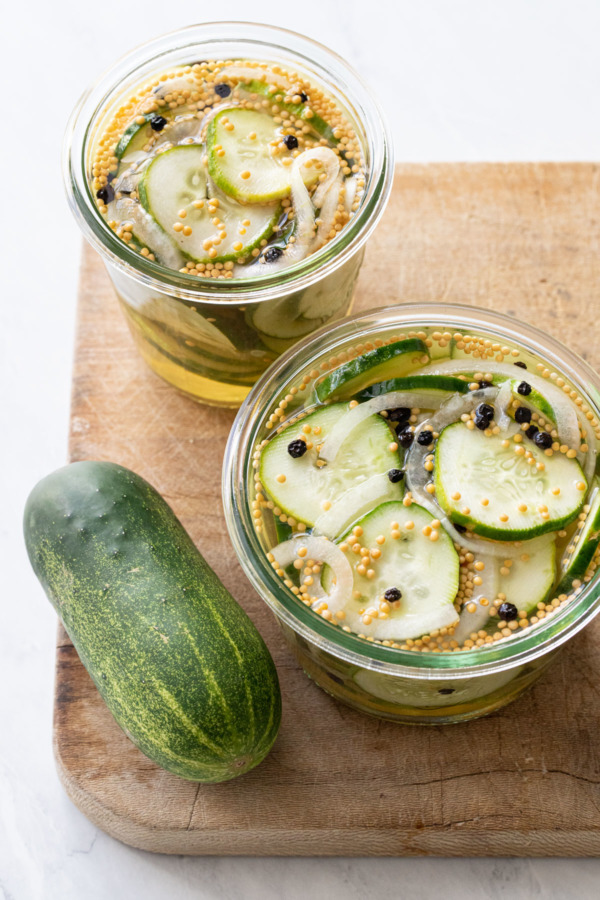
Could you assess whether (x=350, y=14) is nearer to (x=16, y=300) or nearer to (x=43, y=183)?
(x=43, y=183)

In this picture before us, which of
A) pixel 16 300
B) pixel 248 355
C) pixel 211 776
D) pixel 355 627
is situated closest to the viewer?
pixel 355 627

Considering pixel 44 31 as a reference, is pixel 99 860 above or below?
below

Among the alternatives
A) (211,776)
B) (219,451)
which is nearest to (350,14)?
(219,451)

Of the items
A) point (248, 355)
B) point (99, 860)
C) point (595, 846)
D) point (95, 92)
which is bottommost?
point (99, 860)

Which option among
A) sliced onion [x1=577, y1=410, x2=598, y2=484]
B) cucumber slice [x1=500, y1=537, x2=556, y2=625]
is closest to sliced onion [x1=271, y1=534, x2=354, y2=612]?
cucumber slice [x1=500, y1=537, x2=556, y2=625]

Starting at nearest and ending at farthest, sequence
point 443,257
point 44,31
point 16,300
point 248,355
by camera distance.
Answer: point 248,355 < point 443,257 < point 16,300 < point 44,31

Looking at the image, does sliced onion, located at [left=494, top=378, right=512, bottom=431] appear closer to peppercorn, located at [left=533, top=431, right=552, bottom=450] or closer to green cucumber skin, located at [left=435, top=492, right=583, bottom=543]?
peppercorn, located at [left=533, top=431, right=552, bottom=450]

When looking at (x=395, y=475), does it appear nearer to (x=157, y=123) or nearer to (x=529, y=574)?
(x=529, y=574)

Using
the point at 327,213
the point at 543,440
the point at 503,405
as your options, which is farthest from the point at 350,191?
the point at 543,440
